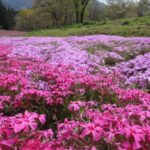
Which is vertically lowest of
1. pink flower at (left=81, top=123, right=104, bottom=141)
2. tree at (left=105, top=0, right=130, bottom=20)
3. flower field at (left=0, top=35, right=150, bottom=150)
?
tree at (left=105, top=0, right=130, bottom=20)

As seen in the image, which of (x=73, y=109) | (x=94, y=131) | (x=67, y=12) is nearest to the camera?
(x=94, y=131)

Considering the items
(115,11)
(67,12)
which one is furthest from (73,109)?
(115,11)

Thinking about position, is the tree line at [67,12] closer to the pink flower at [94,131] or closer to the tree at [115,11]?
the tree at [115,11]

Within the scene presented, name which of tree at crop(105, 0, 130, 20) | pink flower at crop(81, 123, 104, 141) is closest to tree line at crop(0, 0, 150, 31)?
tree at crop(105, 0, 130, 20)

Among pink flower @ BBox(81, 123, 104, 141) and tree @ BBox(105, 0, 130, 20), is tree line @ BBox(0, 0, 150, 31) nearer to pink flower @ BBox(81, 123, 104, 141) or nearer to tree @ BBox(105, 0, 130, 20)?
tree @ BBox(105, 0, 130, 20)

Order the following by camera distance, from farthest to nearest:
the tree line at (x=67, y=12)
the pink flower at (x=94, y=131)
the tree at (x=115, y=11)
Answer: the tree at (x=115, y=11) < the tree line at (x=67, y=12) < the pink flower at (x=94, y=131)

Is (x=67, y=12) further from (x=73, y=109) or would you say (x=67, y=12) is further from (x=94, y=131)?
(x=94, y=131)

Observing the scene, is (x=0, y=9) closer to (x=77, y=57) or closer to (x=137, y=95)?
(x=77, y=57)

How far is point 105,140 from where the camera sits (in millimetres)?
3141

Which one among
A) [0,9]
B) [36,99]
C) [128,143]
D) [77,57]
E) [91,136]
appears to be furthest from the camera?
[0,9]

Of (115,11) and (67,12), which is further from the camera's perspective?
(115,11)

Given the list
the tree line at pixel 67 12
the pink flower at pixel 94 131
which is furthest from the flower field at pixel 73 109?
the tree line at pixel 67 12

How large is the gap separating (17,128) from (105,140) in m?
0.77

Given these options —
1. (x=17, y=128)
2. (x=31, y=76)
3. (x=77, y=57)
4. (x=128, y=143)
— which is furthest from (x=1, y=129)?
(x=77, y=57)
